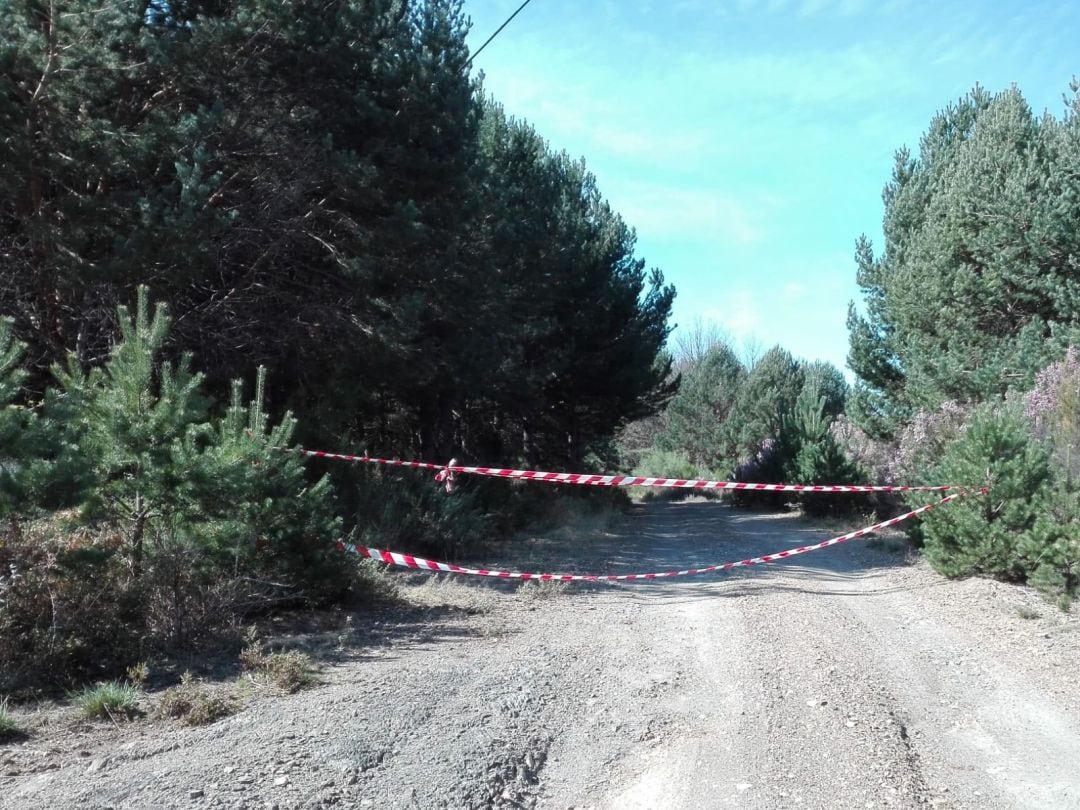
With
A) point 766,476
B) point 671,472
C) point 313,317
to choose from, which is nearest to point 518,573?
point 313,317

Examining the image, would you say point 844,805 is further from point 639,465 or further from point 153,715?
point 639,465

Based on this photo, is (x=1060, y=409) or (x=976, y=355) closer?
(x=1060, y=409)

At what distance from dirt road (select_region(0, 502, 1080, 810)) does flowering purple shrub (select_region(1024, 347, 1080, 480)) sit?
2.27 metres

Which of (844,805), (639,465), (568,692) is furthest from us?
(639,465)

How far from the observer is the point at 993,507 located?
1080cm

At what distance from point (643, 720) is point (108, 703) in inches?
137

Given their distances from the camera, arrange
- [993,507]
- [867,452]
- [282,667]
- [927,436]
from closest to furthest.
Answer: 1. [282,667]
2. [993,507]
3. [927,436]
4. [867,452]

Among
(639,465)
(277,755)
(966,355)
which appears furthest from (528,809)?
(639,465)

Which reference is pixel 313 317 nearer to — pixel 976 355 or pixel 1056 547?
pixel 1056 547

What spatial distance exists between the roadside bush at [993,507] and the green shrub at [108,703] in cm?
882

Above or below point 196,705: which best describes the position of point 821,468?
above

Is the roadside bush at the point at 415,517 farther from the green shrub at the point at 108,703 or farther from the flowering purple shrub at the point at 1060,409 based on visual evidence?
the flowering purple shrub at the point at 1060,409

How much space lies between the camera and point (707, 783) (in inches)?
206

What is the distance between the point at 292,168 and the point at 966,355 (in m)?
14.6
